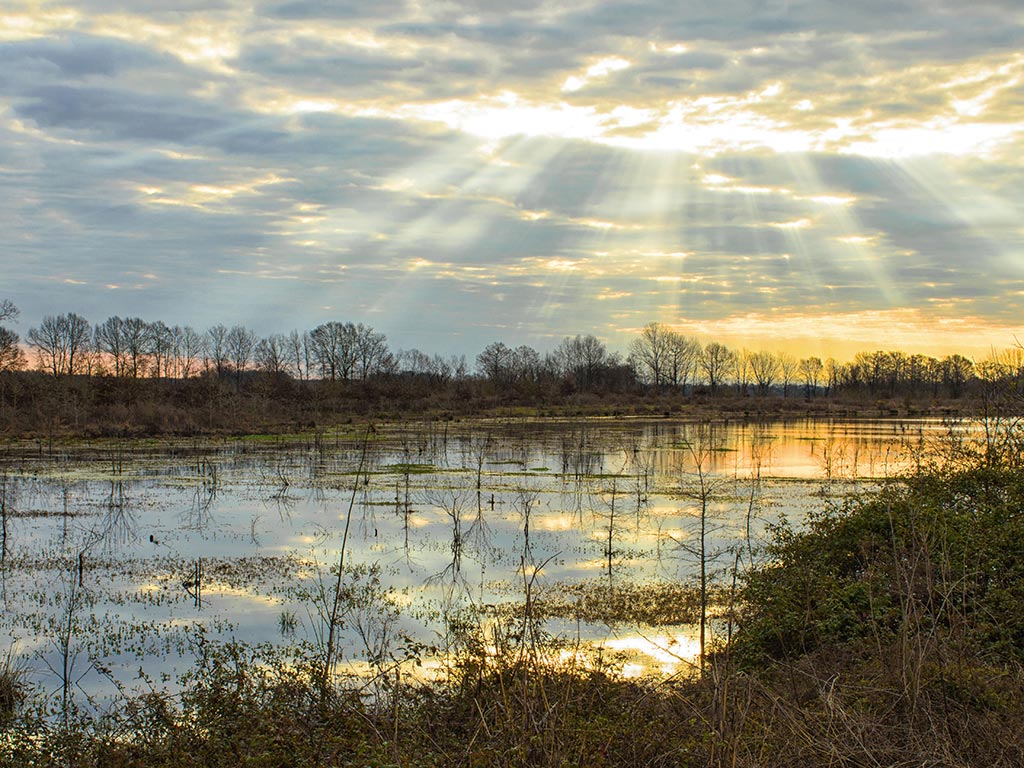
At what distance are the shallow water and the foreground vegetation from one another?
921 mm

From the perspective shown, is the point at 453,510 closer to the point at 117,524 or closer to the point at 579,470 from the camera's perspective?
the point at 117,524

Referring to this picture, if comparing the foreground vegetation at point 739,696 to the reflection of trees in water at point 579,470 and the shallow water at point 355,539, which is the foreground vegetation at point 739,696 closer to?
the shallow water at point 355,539

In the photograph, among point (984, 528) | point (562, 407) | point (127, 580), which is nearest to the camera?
point (984, 528)

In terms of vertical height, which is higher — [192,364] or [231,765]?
[192,364]

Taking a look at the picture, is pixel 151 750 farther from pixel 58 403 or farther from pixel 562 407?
pixel 562 407

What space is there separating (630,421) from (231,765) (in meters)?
62.7

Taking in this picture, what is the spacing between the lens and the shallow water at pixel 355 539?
11859 millimetres

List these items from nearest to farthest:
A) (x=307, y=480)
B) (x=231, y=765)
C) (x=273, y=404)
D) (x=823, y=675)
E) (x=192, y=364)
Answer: (x=231, y=765), (x=823, y=675), (x=307, y=480), (x=273, y=404), (x=192, y=364)

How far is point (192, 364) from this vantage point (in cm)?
11350

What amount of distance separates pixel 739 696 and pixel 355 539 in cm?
1337

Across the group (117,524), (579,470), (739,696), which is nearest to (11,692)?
(739,696)

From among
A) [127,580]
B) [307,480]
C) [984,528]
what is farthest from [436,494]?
[984,528]

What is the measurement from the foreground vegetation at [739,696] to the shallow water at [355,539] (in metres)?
0.92

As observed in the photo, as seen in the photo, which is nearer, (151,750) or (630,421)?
(151,750)
